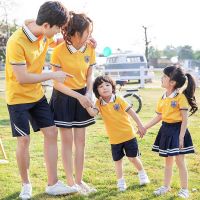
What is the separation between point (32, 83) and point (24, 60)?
207mm

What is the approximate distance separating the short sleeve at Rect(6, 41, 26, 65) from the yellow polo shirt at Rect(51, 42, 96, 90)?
1.25 ft

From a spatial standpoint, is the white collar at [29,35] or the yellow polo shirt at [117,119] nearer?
the white collar at [29,35]

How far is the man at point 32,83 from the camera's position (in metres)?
3.46

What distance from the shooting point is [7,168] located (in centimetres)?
489

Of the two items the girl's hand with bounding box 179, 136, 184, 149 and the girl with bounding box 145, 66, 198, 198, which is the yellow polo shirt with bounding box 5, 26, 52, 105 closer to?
the girl with bounding box 145, 66, 198, 198

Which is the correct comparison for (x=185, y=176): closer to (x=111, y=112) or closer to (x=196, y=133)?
(x=111, y=112)

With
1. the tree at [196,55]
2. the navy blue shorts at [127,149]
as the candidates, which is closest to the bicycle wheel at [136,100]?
the navy blue shorts at [127,149]

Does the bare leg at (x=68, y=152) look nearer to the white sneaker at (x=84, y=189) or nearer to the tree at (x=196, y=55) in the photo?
the white sneaker at (x=84, y=189)

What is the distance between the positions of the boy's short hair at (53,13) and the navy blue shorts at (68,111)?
68 centimetres

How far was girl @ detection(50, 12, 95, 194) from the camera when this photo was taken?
12.1 ft

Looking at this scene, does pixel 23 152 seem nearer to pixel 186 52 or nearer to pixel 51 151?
pixel 51 151

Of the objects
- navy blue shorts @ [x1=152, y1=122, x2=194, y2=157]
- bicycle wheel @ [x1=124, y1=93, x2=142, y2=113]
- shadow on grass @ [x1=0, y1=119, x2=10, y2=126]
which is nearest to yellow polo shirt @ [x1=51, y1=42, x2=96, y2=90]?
navy blue shorts @ [x1=152, y1=122, x2=194, y2=157]

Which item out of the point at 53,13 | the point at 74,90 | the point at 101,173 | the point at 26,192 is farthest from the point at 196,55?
the point at 53,13

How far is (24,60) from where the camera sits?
11.4 feet
